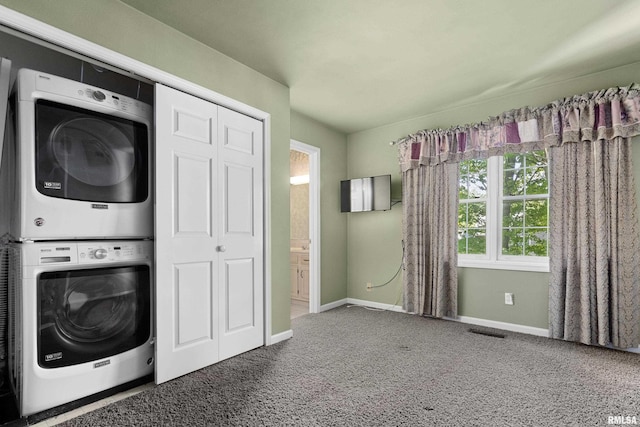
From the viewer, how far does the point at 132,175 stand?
2270 millimetres

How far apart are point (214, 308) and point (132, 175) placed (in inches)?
44.3

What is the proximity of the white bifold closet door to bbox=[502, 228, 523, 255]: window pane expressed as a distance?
2.58 metres

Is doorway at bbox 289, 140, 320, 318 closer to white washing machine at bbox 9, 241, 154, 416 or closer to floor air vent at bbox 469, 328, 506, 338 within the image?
floor air vent at bbox 469, 328, 506, 338

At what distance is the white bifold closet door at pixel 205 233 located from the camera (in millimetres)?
2328

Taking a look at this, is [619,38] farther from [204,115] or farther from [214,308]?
[214,308]

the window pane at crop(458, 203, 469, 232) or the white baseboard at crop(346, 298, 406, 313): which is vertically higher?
the window pane at crop(458, 203, 469, 232)

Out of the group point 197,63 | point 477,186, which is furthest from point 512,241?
point 197,63

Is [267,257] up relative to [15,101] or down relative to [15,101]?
down

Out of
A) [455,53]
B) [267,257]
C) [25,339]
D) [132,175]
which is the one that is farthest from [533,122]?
[25,339]

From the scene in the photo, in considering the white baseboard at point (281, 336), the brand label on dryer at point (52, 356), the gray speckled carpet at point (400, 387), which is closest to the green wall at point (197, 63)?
the white baseboard at point (281, 336)

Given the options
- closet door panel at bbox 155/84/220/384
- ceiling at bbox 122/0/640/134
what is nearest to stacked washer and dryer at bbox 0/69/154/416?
closet door panel at bbox 155/84/220/384

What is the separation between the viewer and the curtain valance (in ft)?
9.42

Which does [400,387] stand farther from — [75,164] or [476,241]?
[75,164]

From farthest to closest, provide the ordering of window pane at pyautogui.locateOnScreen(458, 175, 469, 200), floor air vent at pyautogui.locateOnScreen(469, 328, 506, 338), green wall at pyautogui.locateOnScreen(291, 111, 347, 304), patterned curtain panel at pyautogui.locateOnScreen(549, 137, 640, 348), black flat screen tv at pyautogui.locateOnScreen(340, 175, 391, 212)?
green wall at pyautogui.locateOnScreen(291, 111, 347, 304) < black flat screen tv at pyautogui.locateOnScreen(340, 175, 391, 212) < window pane at pyautogui.locateOnScreen(458, 175, 469, 200) < floor air vent at pyautogui.locateOnScreen(469, 328, 506, 338) < patterned curtain panel at pyautogui.locateOnScreen(549, 137, 640, 348)
